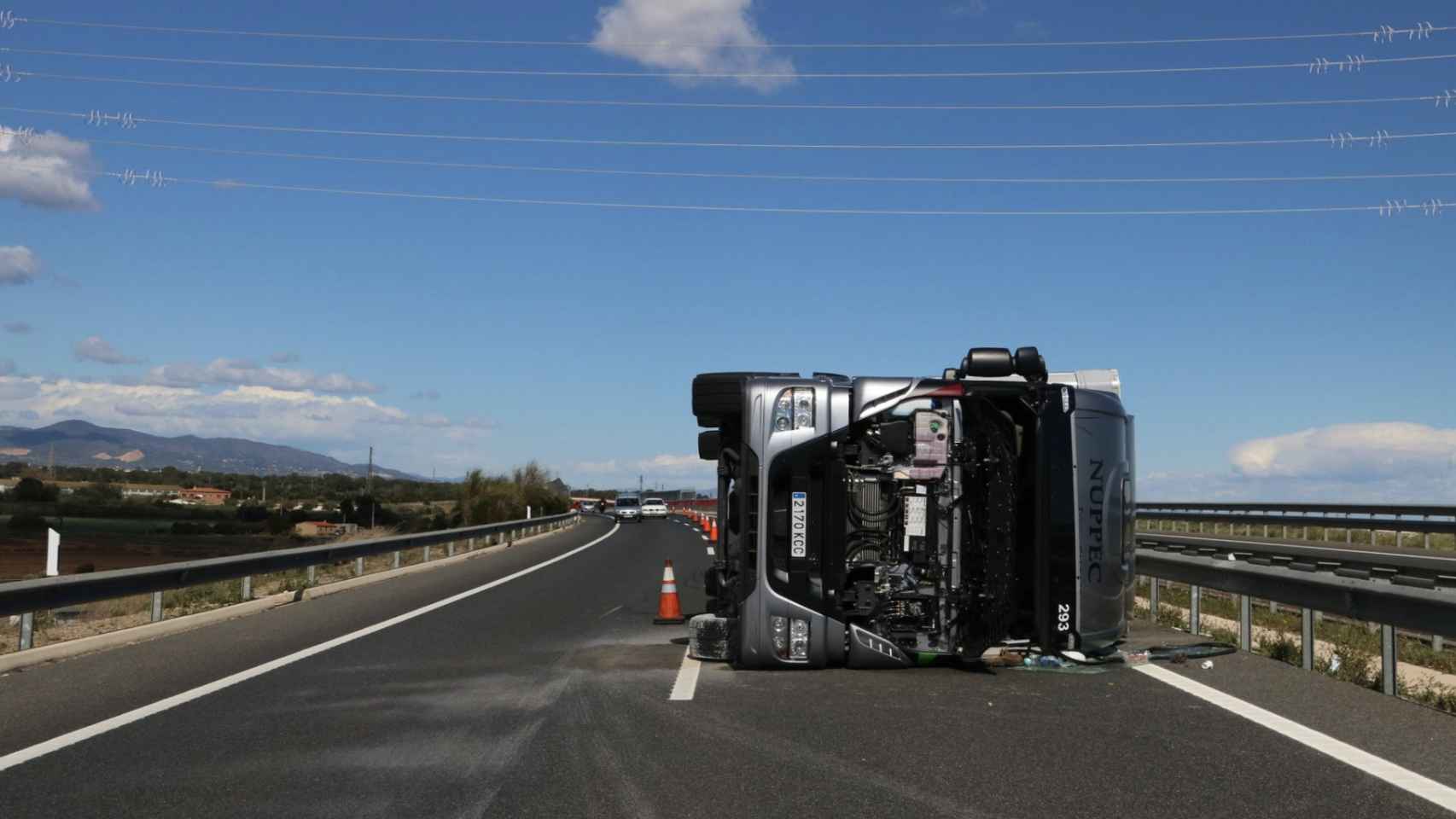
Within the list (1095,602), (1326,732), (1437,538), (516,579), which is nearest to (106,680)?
(1095,602)

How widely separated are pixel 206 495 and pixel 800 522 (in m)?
116

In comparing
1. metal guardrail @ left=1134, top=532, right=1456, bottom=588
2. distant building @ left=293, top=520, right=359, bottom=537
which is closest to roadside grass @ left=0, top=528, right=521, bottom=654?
metal guardrail @ left=1134, top=532, right=1456, bottom=588

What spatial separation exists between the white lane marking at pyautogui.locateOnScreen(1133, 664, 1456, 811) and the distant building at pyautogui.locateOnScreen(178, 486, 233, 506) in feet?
315

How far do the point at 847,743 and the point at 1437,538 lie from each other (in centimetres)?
3196

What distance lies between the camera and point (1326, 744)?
8.08m

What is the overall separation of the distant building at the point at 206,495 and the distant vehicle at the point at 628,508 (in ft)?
136

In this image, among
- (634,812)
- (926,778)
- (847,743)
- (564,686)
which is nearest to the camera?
(634,812)

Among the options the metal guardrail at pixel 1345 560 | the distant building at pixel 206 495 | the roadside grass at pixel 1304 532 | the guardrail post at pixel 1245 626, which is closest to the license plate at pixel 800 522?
the guardrail post at pixel 1245 626

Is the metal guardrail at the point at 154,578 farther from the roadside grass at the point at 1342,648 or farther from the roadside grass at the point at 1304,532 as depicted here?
the roadside grass at the point at 1304,532

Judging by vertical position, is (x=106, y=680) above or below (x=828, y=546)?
below

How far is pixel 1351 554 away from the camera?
26.5 m

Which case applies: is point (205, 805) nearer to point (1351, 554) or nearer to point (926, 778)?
point (926, 778)

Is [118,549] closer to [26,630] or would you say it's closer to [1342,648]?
[26,630]

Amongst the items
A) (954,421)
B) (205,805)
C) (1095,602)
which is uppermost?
(954,421)
